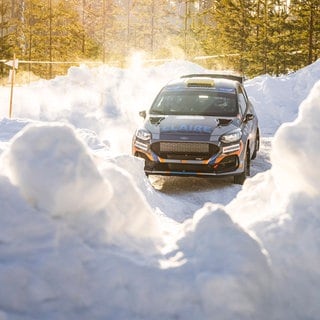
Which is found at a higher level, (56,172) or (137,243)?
(56,172)

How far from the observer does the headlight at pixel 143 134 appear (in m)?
9.68

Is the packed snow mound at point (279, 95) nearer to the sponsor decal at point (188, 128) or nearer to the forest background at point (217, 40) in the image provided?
the forest background at point (217, 40)

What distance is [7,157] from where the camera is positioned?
4125 millimetres

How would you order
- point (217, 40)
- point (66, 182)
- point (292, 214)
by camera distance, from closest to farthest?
point (66, 182) → point (292, 214) → point (217, 40)

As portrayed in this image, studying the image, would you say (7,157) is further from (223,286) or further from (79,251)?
(223,286)

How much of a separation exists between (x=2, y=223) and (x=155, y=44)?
6703 centimetres

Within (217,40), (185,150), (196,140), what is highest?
(217,40)

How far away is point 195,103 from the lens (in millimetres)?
10617

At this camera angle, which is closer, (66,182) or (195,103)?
(66,182)

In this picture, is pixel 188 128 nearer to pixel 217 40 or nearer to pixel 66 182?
pixel 66 182

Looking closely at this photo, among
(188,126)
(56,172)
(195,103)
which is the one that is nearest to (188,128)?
(188,126)

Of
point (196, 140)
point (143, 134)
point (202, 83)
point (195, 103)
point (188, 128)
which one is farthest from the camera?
point (202, 83)

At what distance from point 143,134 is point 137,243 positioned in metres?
→ 5.71

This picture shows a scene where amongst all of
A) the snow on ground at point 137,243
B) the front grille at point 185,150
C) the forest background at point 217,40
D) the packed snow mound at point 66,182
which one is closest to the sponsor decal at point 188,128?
the front grille at point 185,150
